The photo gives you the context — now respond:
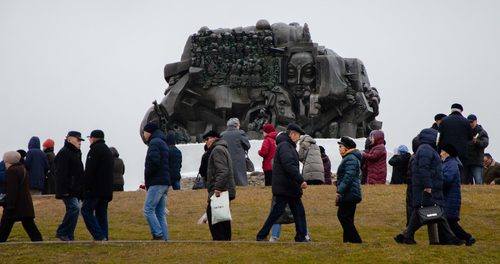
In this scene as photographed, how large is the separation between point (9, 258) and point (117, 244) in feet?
5.60

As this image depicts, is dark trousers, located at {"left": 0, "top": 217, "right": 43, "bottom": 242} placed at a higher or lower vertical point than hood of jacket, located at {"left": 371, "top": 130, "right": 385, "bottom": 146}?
lower

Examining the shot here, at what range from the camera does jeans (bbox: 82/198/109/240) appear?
18.0m

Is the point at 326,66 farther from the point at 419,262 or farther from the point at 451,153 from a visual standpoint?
the point at 419,262

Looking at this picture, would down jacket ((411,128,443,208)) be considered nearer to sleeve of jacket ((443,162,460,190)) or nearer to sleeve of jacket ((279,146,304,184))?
sleeve of jacket ((443,162,460,190))

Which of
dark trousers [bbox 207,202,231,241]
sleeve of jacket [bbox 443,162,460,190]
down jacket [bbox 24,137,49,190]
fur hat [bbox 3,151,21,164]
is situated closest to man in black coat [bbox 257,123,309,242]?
dark trousers [bbox 207,202,231,241]

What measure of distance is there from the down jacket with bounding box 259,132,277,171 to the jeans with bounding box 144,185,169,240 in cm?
800

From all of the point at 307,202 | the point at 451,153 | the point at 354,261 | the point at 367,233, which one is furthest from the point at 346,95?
the point at 354,261

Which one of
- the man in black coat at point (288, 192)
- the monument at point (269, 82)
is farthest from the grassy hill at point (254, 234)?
the monument at point (269, 82)

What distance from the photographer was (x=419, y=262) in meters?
15.4

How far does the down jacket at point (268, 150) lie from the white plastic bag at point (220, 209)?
8.66 meters

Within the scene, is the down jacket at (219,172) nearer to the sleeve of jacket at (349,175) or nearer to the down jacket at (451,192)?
the sleeve of jacket at (349,175)

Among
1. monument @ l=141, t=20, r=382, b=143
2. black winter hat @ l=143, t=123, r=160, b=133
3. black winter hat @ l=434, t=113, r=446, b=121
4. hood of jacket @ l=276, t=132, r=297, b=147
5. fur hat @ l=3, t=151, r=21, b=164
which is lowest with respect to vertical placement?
fur hat @ l=3, t=151, r=21, b=164

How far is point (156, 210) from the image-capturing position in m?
18.6

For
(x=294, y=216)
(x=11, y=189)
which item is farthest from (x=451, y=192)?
(x=11, y=189)
